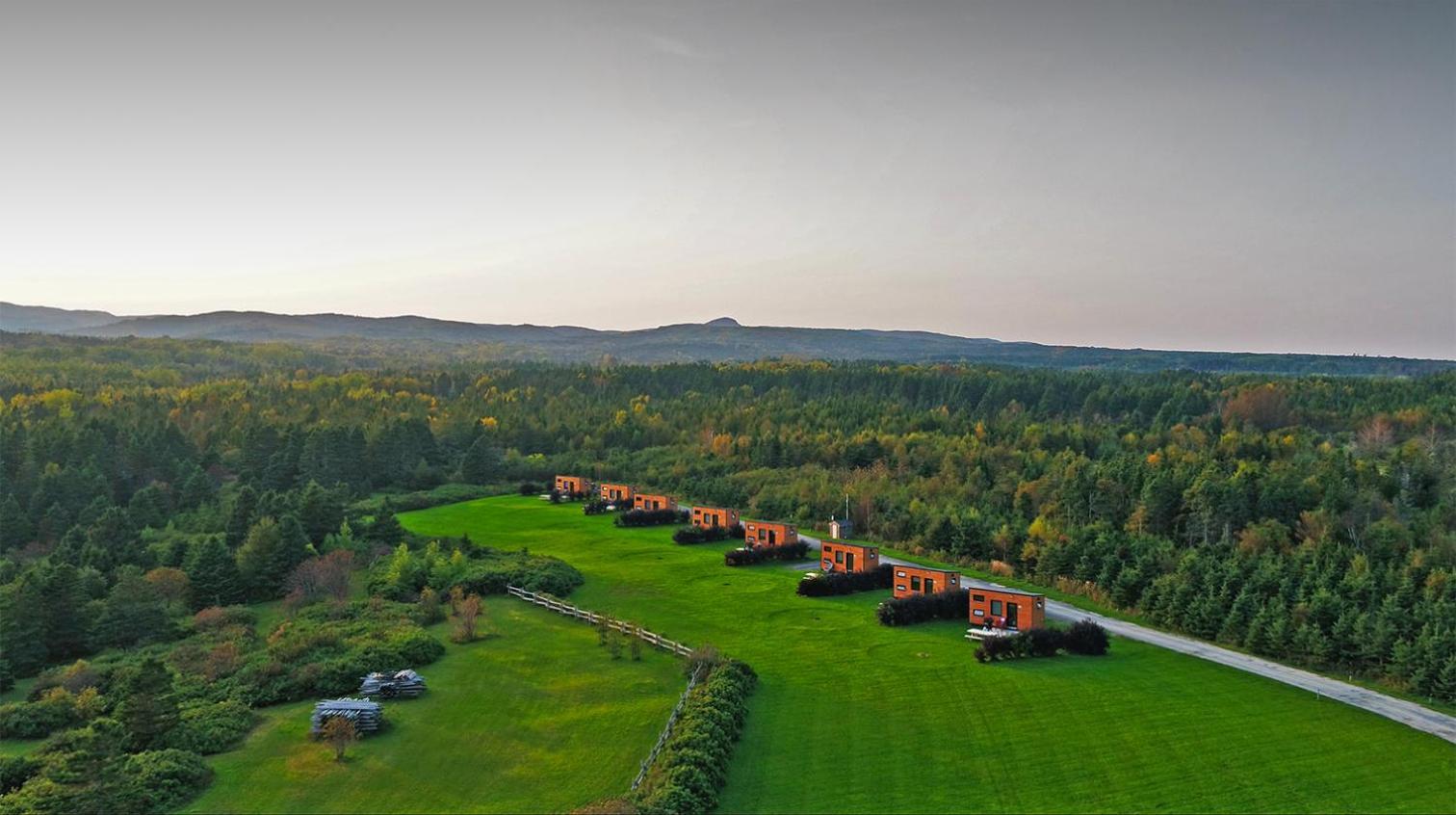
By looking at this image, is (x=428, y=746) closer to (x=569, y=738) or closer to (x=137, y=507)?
(x=569, y=738)

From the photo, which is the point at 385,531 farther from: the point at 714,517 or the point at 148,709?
the point at 148,709

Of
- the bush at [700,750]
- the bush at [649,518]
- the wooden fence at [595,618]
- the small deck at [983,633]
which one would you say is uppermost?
the bush at [700,750]

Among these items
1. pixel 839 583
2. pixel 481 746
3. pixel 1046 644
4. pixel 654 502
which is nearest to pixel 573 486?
pixel 654 502

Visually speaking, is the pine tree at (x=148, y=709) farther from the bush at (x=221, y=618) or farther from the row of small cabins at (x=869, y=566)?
the row of small cabins at (x=869, y=566)

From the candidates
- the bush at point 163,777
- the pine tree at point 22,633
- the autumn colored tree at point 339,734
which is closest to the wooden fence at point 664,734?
the autumn colored tree at point 339,734

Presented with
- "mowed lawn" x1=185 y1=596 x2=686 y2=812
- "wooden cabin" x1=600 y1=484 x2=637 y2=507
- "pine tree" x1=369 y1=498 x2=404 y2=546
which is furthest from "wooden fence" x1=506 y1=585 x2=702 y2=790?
"wooden cabin" x1=600 y1=484 x2=637 y2=507

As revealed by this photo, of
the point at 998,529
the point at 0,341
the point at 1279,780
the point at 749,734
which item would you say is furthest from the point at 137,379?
the point at 1279,780
